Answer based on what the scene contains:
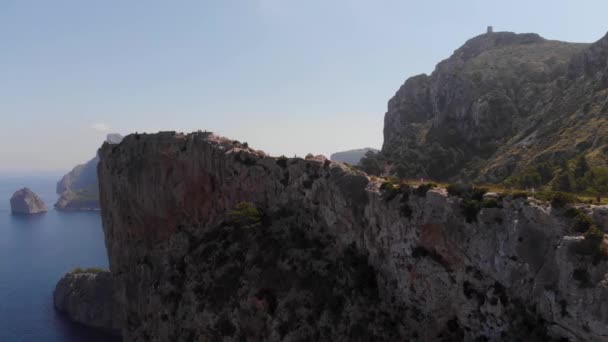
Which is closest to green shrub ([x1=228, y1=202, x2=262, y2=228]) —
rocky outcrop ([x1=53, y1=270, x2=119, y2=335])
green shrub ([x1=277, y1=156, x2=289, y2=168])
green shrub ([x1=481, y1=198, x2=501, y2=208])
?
green shrub ([x1=277, y1=156, x2=289, y2=168])

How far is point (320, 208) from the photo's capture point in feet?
168

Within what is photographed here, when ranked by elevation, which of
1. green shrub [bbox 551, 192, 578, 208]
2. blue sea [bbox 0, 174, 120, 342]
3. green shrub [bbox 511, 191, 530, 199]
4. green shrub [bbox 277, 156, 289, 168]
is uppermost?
green shrub [bbox 277, 156, 289, 168]

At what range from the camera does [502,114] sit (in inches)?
4641

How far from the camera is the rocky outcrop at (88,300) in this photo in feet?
352

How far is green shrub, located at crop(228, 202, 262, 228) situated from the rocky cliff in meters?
51.7

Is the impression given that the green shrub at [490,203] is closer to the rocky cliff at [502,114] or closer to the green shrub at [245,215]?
the green shrub at [245,215]

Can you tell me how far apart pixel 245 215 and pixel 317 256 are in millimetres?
12512

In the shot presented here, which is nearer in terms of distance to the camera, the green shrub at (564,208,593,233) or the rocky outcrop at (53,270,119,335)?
the green shrub at (564,208,593,233)

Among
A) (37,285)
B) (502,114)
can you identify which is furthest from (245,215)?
(37,285)

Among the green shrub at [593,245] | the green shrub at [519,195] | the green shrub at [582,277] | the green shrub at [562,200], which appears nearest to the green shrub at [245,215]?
the green shrub at [519,195]

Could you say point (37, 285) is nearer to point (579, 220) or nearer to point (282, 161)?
point (282, 161)

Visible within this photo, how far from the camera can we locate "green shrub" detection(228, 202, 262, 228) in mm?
55019

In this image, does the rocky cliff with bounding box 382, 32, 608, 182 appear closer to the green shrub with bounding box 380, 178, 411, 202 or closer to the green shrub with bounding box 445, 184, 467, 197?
the green shrub with bounding box 445, 184, 467, 197

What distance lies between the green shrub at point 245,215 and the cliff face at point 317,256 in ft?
0.65
